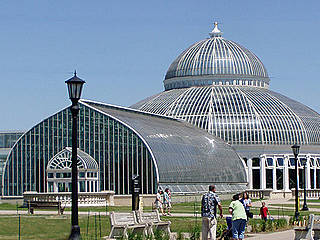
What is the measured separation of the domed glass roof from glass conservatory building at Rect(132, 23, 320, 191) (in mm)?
127

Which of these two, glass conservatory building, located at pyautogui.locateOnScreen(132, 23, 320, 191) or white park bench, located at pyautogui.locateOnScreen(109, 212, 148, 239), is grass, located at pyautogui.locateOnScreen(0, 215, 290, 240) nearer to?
white park bench, located at pyautogui.locateOnScreen(109, 212, 148, 239)

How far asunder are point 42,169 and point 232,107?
30844mm

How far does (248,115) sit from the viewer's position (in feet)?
294

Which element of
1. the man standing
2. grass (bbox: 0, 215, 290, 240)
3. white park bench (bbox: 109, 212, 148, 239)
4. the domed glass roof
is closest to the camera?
the man standing

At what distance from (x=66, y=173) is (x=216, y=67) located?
1593 inches

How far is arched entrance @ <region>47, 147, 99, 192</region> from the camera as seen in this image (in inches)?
2466

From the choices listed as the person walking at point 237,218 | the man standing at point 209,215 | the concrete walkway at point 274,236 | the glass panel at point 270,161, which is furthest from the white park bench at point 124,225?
the glass panel at point 270,161

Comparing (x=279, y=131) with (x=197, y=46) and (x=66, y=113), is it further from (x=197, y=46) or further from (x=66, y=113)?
(x=66, y=113)

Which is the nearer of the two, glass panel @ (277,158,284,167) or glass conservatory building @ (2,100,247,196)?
glass conservatory building @ (2,100,247,196)

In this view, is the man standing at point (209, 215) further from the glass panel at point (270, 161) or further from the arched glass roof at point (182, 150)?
the glass panel at point (270, 161)

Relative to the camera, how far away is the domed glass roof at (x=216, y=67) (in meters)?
98.4

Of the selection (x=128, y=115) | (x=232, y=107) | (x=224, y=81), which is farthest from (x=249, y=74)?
(x=128, y=115)

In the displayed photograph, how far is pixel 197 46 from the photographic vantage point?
339ft

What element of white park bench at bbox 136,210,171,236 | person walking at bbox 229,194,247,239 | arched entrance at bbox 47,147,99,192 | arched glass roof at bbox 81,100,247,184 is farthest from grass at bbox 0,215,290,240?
arched glass roof at bbox 81,100,247,184
